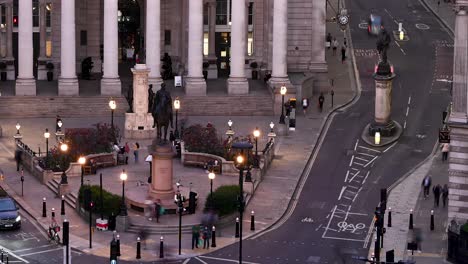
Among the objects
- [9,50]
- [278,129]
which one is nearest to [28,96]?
[9,50]

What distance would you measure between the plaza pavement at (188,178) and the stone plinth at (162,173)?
1.84 m

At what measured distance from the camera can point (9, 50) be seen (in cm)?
14612

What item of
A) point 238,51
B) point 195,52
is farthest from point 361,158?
point 195,52

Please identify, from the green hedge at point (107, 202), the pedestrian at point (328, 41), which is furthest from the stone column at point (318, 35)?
the green hedge at point (107, 202)

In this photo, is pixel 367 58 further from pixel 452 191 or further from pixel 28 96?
pixel 452 191

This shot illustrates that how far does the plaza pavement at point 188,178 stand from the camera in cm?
10006

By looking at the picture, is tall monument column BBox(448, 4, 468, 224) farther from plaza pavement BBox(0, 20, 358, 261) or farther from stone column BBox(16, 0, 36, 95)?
stone column BBox(16, 0, 36, 95)

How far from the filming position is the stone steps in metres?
136

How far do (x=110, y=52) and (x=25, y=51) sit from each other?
6.86m

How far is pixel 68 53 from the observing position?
139 meters

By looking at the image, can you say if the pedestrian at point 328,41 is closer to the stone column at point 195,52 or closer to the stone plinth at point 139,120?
the stone column at point 195,52

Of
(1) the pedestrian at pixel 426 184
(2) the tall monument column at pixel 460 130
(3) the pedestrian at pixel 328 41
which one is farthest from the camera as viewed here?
(3) the pedestrian at pixel 328 41

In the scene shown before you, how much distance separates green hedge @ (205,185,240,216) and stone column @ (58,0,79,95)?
3727cm

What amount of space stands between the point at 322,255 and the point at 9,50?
56.0 metres
